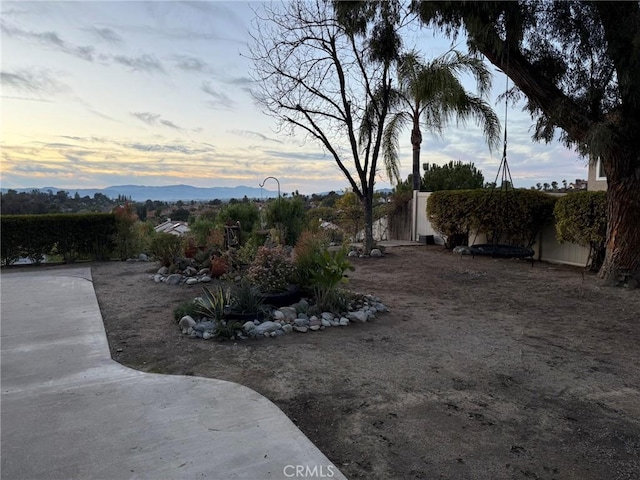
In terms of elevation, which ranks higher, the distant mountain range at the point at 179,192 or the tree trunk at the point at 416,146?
the tree trunk at the point at 416,146

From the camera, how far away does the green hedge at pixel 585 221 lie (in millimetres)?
8133

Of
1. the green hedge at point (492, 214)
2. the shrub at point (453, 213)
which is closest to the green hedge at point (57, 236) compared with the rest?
the shrub at point (453, 213)

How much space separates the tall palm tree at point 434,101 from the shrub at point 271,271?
691 cm

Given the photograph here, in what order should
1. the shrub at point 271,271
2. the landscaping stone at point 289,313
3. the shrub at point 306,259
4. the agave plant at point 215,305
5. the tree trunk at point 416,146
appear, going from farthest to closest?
the tree trunk at point 416,146 < the shrub at point 306,259 < the shrub at point 271,271 < the landscaping stone at point 289,313 < the agave plant at point 215,305

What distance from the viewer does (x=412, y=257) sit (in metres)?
11.1

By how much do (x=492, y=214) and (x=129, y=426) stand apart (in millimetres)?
9729

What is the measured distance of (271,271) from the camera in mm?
5812

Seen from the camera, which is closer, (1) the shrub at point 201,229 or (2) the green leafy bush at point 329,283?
(2) the green leafy bush at point 329,283

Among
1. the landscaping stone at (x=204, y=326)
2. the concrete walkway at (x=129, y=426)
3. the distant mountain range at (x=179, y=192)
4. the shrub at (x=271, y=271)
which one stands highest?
the distant mountain range at (x=179, y=192)

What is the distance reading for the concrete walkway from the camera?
2.18 metres

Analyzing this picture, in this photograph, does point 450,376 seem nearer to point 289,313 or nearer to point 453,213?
point 289,313

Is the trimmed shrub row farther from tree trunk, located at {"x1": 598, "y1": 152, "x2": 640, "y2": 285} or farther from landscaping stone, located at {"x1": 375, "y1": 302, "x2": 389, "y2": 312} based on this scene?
landscaping stone, located at {"x1": 375, "y1": 302, "x2": 389, "y2": 312}

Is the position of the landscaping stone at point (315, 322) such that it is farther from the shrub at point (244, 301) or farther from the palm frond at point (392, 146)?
the palm frond at point (392, 146)

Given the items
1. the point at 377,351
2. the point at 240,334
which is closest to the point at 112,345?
the point at 240,334
